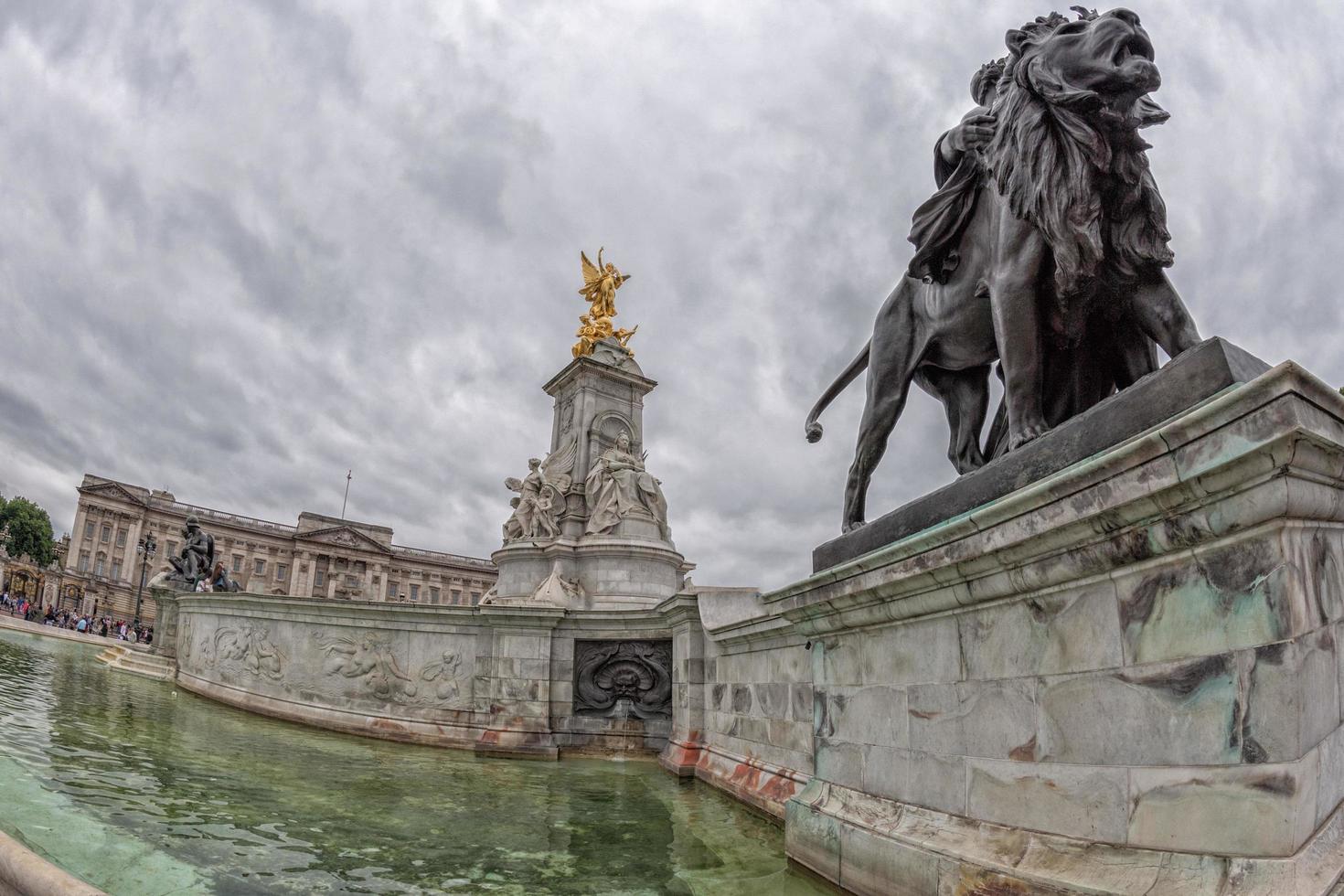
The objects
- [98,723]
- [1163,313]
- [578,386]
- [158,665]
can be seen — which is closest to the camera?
[1163,313]

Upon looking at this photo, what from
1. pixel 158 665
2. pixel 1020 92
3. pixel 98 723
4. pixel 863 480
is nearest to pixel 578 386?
pixel 158 665

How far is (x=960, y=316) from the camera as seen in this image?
4.90m

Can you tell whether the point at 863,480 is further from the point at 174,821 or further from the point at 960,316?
the point at 174,821

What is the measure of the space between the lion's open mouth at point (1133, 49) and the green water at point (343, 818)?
4.51 metres

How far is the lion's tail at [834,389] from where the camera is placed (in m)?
6.19

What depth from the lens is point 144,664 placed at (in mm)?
18438

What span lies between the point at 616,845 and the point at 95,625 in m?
74.6

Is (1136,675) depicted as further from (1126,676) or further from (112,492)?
(112,492)

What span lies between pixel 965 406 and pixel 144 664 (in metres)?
20.0

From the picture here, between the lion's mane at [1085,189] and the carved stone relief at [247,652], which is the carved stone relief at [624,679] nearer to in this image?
the carved stone relief at [247,652]

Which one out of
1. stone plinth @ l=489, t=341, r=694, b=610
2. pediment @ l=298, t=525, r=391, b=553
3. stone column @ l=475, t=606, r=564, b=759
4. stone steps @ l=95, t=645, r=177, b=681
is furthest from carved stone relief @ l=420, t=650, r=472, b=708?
pediment @ l=298, t=525, r=391, b=553

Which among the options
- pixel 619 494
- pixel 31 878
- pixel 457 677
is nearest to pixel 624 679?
pixel 457 677

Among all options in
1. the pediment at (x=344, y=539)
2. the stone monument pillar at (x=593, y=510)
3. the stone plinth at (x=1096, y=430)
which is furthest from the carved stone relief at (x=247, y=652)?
the pediment at (x=344, y=539)

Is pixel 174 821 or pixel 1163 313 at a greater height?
pixel 1163 313
